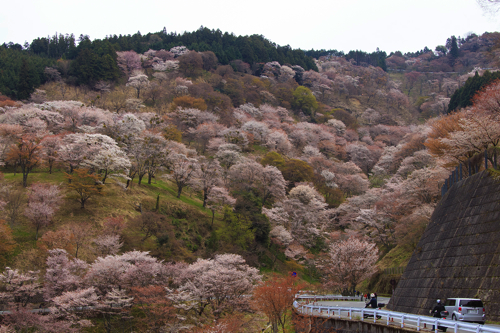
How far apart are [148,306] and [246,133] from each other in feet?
139

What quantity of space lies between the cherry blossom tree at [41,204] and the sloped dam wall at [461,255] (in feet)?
86.3

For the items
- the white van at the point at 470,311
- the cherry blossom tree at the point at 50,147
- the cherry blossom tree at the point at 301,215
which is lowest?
the cherry blossom tree at the point at 301,215

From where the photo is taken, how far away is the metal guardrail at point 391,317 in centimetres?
824

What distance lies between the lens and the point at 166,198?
128 ft

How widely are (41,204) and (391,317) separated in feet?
89.8

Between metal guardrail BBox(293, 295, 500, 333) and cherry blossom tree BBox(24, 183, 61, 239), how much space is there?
21.0 metres

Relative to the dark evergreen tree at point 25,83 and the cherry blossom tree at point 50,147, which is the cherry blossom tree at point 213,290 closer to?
the cherry blossom tree at point 50,147

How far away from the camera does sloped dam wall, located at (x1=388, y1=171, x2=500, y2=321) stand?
37.3 ft

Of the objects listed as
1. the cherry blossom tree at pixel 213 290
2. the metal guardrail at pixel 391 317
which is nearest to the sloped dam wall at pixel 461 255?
the metal guardrail at pixel 391 317

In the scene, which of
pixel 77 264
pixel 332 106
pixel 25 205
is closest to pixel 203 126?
pixel 25 205

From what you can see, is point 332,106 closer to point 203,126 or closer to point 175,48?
point 175,48

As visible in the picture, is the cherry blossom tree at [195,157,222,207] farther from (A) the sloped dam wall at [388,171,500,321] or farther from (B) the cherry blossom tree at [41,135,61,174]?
(A) the sloped dam wall at [388,171,500,321]

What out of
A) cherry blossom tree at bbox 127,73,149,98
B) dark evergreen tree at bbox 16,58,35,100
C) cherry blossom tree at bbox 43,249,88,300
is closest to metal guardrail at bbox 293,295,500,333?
cherry blossom tree at bbox 43,249,88,300

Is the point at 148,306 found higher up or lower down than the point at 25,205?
lower down
